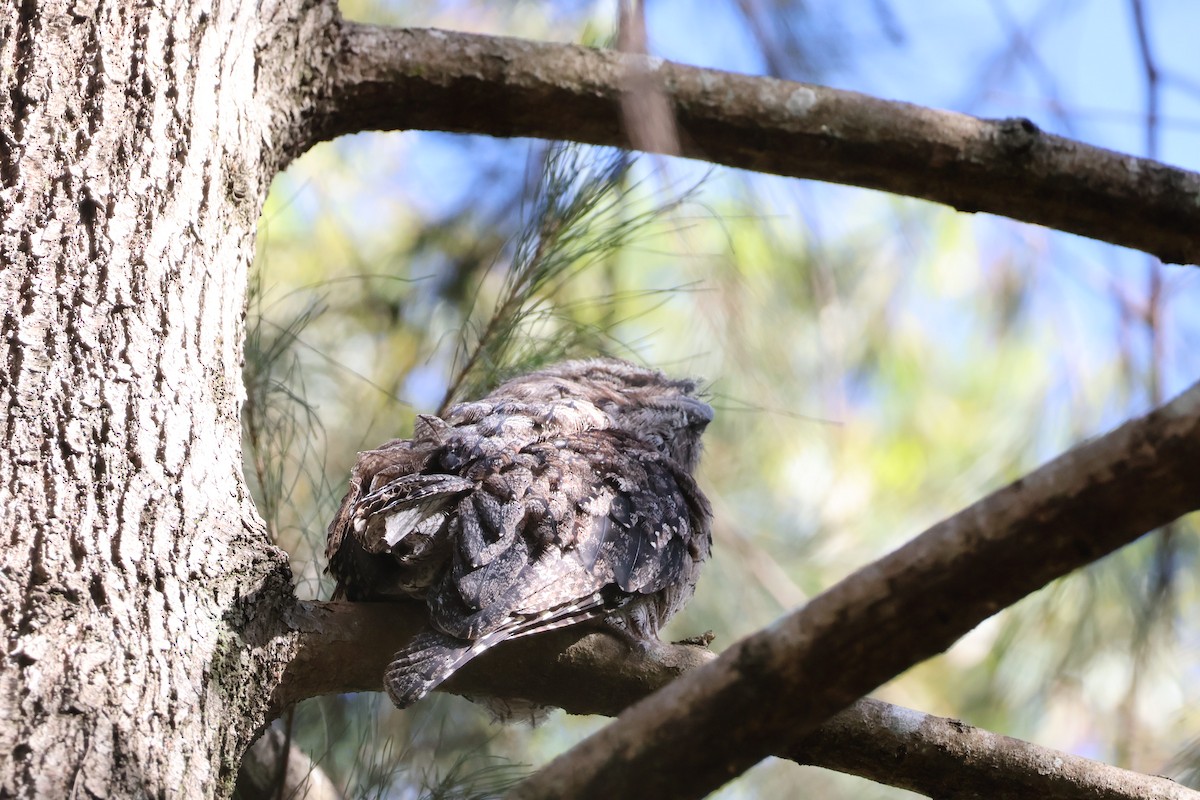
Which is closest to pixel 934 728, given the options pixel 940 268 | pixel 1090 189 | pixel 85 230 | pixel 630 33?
pixel 1090 189

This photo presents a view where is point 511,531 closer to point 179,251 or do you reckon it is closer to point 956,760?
point 179,251

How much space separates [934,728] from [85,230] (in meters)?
1.78

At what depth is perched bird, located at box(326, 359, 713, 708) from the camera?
6.64 ft

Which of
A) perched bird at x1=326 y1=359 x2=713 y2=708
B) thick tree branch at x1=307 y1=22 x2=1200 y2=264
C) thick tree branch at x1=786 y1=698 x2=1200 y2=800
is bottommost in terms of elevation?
thick tree branch at x1=786 y1=698 x2=1200 y2=800

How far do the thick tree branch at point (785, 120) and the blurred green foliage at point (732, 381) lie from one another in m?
0.23

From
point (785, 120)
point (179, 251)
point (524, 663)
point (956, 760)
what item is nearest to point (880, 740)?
point (956, 760)

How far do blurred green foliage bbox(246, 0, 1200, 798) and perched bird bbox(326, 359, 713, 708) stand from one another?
0.39 metres

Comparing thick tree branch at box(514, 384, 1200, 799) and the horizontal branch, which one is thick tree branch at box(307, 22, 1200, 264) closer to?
the horizontal branch

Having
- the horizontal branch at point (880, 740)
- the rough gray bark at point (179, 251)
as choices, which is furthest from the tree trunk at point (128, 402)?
the horizontal branch at point (880, 740)

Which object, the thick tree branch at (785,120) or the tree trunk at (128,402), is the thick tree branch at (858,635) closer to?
the tree trunk at (128,402)

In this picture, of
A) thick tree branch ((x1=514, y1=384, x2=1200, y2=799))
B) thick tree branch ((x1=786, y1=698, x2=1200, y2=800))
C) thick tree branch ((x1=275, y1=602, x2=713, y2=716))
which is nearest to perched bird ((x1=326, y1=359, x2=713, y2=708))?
thick tree branch ((x1=275, y1=602, x2=713, y2=716))

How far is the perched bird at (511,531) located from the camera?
2025 millimetres

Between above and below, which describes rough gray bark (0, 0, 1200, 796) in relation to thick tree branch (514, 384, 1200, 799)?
above

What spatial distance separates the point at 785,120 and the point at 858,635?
4.67 feet
